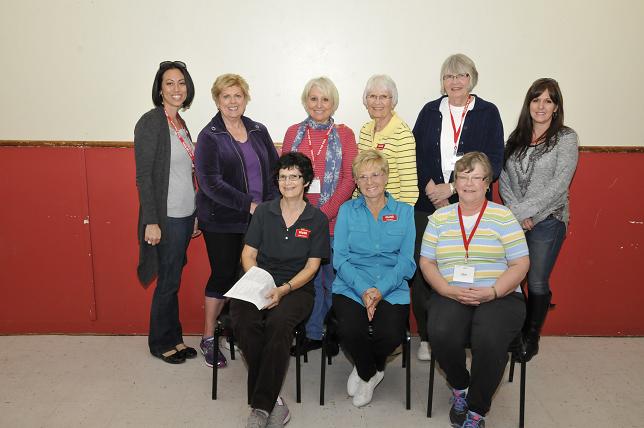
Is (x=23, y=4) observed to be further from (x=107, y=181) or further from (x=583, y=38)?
(x=583, y=38)

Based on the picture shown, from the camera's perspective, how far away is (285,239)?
8.62 ft

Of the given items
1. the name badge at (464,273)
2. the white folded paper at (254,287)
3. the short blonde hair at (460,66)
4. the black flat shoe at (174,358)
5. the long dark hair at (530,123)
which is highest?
the short blonde hair at (460,66)

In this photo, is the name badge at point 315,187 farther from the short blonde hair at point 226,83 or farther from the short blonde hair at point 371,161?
the short blonde hair at point 226,83

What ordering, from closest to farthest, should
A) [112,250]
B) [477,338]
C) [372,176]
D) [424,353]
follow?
[477,338] → [372,176] → [424,353] → [112,250]

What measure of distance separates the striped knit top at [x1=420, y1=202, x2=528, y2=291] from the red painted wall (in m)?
1.23

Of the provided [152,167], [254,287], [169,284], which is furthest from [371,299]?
[152,167]

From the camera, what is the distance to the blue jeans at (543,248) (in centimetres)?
280

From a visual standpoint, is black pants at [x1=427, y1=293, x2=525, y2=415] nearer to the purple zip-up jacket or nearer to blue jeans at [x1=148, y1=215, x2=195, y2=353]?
the purple zip-up jacket

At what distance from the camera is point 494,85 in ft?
10.9

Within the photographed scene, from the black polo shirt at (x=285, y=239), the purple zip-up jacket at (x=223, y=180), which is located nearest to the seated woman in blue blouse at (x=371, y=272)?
the black polo shirt at (x=285, y=239)

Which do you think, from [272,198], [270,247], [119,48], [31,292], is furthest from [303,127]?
[31,292]

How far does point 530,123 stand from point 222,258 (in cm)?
193

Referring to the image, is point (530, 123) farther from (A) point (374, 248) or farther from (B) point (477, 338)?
(B) point (477, 338)

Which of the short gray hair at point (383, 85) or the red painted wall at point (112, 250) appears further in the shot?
the red painted wall at point (112, 250)
